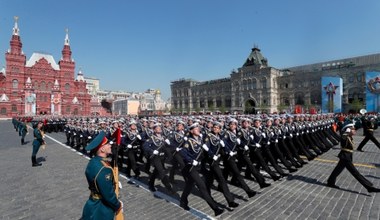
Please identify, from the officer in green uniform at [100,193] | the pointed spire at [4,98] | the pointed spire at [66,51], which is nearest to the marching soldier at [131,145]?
the officer in green uniform at [100,193]

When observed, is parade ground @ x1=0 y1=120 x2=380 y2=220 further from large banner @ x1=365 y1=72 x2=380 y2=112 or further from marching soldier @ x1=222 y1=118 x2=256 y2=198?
large banner @ x1=365 y1=72 x2=380 y2=112

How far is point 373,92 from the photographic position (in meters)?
36.1

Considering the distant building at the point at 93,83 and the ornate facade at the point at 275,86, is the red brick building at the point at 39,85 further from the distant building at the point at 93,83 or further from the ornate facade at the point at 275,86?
the distant building at the point at 93,83

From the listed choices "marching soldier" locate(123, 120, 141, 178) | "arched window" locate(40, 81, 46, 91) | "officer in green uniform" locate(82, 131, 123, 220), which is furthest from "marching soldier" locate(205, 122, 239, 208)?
"arched window" locate(40, 81, 46, 91)

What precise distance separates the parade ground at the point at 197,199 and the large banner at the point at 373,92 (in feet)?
119

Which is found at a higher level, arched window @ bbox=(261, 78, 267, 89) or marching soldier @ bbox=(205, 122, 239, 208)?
arched window @ bbox=(261, 78, 267, 89)

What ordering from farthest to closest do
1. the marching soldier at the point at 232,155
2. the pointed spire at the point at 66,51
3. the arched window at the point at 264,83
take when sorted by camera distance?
the pointed spire at the point at 66,51 < the arched window at the point at 264,83 < the marching soldier at the point at 232,155

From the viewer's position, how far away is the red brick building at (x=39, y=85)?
203 feet

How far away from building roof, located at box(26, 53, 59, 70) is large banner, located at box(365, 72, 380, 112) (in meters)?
85.2

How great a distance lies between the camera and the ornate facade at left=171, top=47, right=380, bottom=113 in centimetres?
5191

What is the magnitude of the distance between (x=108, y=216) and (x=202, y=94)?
81.5m

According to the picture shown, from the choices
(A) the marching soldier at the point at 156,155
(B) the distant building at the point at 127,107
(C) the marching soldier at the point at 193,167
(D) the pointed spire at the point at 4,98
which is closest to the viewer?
(C) the marching soldier at the point at 193,167

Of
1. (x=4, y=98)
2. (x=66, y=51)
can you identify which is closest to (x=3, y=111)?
(x=4, y=98)

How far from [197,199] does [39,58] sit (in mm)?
86321
